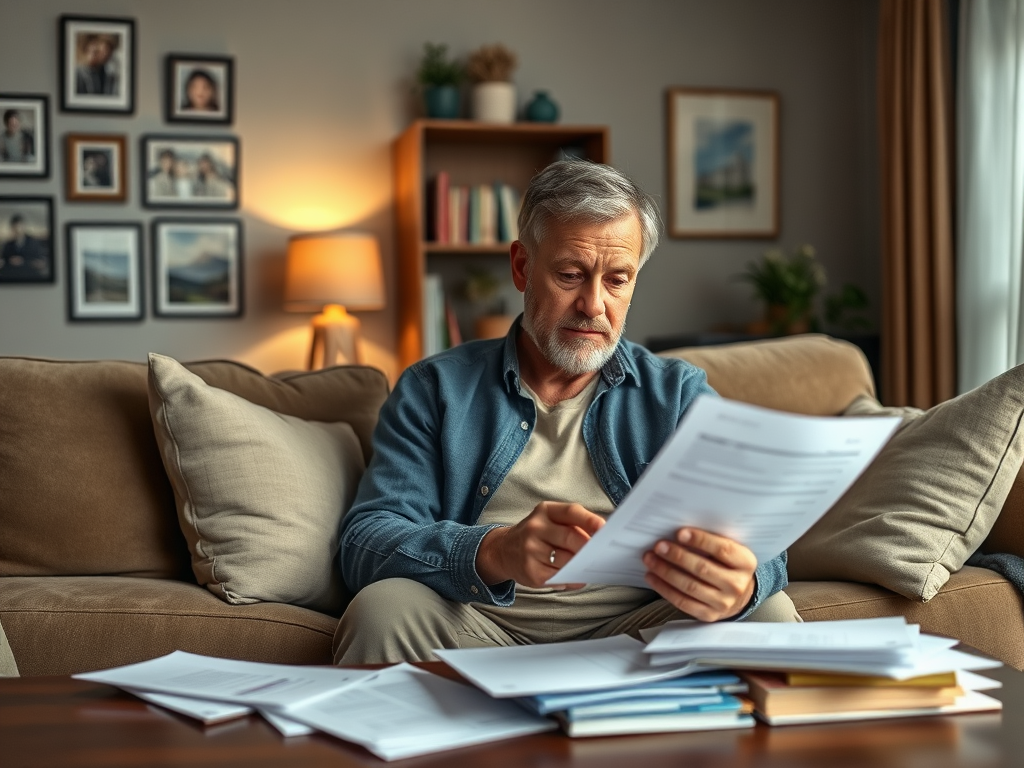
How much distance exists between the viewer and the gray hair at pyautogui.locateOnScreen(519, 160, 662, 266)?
1764mm

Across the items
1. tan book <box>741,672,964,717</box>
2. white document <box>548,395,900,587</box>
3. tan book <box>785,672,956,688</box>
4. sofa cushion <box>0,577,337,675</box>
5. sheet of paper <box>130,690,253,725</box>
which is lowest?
sofa cushion <box>0,577,337,675</box>

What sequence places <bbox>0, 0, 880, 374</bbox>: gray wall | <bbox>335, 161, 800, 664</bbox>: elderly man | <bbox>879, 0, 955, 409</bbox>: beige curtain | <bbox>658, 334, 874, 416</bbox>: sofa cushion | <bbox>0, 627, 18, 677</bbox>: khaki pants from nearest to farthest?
<bbox>0, 627, 18, 677</bbox>: khaki pants, <bbox>335, 161, 800, 664</bbox>: elderly man, <bbox>658, 334, 874, 416</bbox>: sofa cushion, <bbox>879, 0, 955, 409</bbox>: beige curtain, <bbox>0, 0, 880, 374</bbox>: gray wall

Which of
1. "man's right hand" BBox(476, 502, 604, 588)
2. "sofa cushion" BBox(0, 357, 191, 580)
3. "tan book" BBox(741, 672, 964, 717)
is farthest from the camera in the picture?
"sofa cushion" BBox(0, 357, 191, 580)

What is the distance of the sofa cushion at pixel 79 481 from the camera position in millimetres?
1987

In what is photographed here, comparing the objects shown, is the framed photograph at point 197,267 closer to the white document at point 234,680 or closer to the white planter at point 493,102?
the white planter at point 493,102

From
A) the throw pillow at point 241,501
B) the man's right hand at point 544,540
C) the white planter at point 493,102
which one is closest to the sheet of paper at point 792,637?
the man's right hand at point 544,540

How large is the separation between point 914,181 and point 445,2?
1973mm

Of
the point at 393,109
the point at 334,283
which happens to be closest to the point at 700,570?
the point at 334,283

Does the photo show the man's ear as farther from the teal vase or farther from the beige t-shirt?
the teal vase

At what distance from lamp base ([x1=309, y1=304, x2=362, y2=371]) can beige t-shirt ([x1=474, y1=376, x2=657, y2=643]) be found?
7.90ft

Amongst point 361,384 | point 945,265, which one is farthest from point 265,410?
point 945,265

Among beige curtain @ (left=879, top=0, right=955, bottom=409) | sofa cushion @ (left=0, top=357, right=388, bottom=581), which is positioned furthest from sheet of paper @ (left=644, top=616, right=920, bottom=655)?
beige curtain @ (left=879, top=0, right=955, bottom=409)

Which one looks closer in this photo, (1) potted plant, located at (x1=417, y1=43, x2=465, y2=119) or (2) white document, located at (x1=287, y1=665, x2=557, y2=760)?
(2) white document, located at (x1=287, y1=665, x2=557, y2=760)

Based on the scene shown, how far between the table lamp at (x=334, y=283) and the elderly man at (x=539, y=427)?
2214mm
